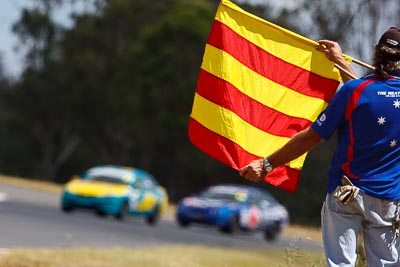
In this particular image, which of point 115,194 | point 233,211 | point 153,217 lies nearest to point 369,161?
point 115,194

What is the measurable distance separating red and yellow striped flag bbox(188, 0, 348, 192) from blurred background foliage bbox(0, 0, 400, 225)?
4401 cm

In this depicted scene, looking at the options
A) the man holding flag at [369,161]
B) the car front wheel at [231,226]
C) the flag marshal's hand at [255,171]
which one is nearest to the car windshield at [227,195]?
the car front wheel at [231,226]

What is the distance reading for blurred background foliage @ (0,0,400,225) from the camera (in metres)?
60.7

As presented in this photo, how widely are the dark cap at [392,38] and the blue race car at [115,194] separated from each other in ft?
78.2

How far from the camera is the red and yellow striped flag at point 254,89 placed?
7.78 metres

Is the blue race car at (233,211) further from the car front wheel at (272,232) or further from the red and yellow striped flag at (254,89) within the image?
the red and yellow striped flag at (254,89)

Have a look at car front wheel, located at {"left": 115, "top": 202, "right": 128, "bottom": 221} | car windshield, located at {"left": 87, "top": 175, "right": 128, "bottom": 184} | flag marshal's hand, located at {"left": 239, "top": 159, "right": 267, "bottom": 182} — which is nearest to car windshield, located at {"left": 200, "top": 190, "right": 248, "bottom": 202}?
car windshield, located at {"left": 87, "top": 175, "right": 128, "bottom": 184}

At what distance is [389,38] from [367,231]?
3.43ft

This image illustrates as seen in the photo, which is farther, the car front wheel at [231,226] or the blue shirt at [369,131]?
the car front wheel at [231,226]

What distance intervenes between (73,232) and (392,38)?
1604 centimetres

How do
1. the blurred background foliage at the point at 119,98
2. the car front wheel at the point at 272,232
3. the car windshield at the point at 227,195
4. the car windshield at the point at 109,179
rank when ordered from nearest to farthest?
the car windshield at the point at 109,179, the car windshield at the point at 227,195, the car front wheel at the point at 272,232, the blurred background foliage at the point at 119,98

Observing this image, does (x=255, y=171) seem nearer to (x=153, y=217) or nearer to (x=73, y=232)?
(x=73, y=232)

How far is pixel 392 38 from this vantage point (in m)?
6.09

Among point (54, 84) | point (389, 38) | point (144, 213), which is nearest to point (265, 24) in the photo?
point (389, 38)
